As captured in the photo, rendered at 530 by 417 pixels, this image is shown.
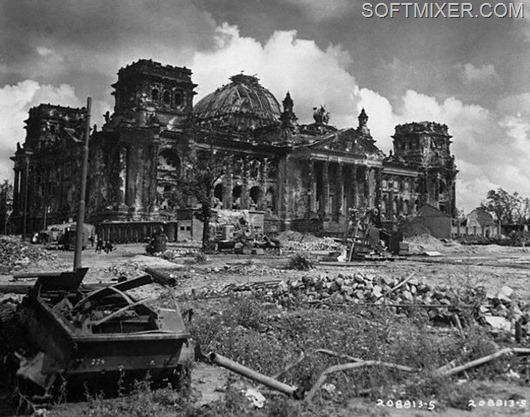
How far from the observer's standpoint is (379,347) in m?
8.09

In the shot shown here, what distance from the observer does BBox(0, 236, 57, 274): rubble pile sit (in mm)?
20188

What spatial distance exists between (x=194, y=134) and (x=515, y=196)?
6815 cm

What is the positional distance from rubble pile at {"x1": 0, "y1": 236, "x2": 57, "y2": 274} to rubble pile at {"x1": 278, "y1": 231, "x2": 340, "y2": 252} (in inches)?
704

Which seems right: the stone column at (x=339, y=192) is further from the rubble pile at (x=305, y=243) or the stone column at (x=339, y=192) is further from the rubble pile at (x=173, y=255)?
the rubble pile at (x=173, y=255)

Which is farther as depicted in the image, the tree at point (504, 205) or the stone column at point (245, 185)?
the tree at point (504, 205)

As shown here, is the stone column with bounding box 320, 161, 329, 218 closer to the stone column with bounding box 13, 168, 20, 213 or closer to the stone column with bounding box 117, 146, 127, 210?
the stone column with bounding box 117, 146, 127, 210

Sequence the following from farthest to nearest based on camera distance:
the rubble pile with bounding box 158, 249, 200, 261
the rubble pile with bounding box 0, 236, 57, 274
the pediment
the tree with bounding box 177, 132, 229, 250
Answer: the pediment, the tree with bounding box 177, 132, 229, 250, the rubble pile with bounding box 158, 249, 200, 261, the rubble pile with bounding box 0, 236, 57, 274

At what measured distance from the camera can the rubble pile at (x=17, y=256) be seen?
795 inches

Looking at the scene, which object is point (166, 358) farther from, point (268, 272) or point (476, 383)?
point (268, 272)

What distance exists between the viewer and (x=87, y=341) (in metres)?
5.49

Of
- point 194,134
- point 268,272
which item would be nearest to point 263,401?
point 268,272

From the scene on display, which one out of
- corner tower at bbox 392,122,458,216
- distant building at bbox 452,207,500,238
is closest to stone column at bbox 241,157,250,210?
distant building at bbox 452,207,500,238

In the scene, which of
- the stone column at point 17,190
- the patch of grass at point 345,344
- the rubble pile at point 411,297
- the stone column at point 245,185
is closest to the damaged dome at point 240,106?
the stone column at point 245,185

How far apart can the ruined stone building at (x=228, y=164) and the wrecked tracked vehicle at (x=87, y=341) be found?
1349 inches
